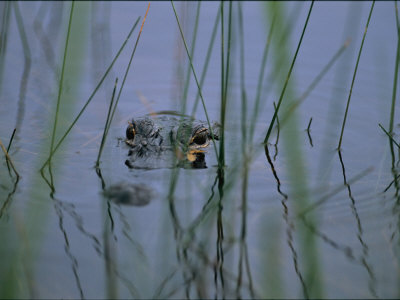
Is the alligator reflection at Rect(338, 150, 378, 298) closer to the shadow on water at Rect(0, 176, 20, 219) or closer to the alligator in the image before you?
the alligator

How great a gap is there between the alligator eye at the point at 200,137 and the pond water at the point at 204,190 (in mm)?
81

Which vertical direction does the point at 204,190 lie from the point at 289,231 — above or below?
above

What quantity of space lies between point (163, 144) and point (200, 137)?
0.31 m

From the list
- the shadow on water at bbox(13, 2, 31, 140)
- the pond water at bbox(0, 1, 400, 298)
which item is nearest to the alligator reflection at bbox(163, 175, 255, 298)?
the pond water at bbox(0, 1, 400, 298)

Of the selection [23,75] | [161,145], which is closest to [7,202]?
[161,145]

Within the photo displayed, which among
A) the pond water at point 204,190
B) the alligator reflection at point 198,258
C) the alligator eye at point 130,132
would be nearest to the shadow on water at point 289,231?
the pond water at point 204,190

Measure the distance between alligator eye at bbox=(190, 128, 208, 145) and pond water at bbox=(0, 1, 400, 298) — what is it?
0.08 metres

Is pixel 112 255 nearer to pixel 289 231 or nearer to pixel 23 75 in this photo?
pixel 289 231

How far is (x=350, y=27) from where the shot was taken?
22.7 feet

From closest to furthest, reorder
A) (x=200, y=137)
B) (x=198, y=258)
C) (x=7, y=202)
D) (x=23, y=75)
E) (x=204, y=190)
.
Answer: (x=198, y=258) → (x=7, y=202) → (x=204, y=190) → (x=200, y=137) → (x=23, y=75)

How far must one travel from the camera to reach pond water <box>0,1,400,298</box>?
8.40 feet

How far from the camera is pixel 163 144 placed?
4.42 metres

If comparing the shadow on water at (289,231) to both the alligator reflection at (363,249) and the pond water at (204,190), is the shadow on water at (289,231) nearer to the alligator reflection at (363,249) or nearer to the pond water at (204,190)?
the pond water at (204,190)

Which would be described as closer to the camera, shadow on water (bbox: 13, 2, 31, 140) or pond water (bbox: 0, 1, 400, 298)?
pond water (bbox: 0, 1, 400, 298)
